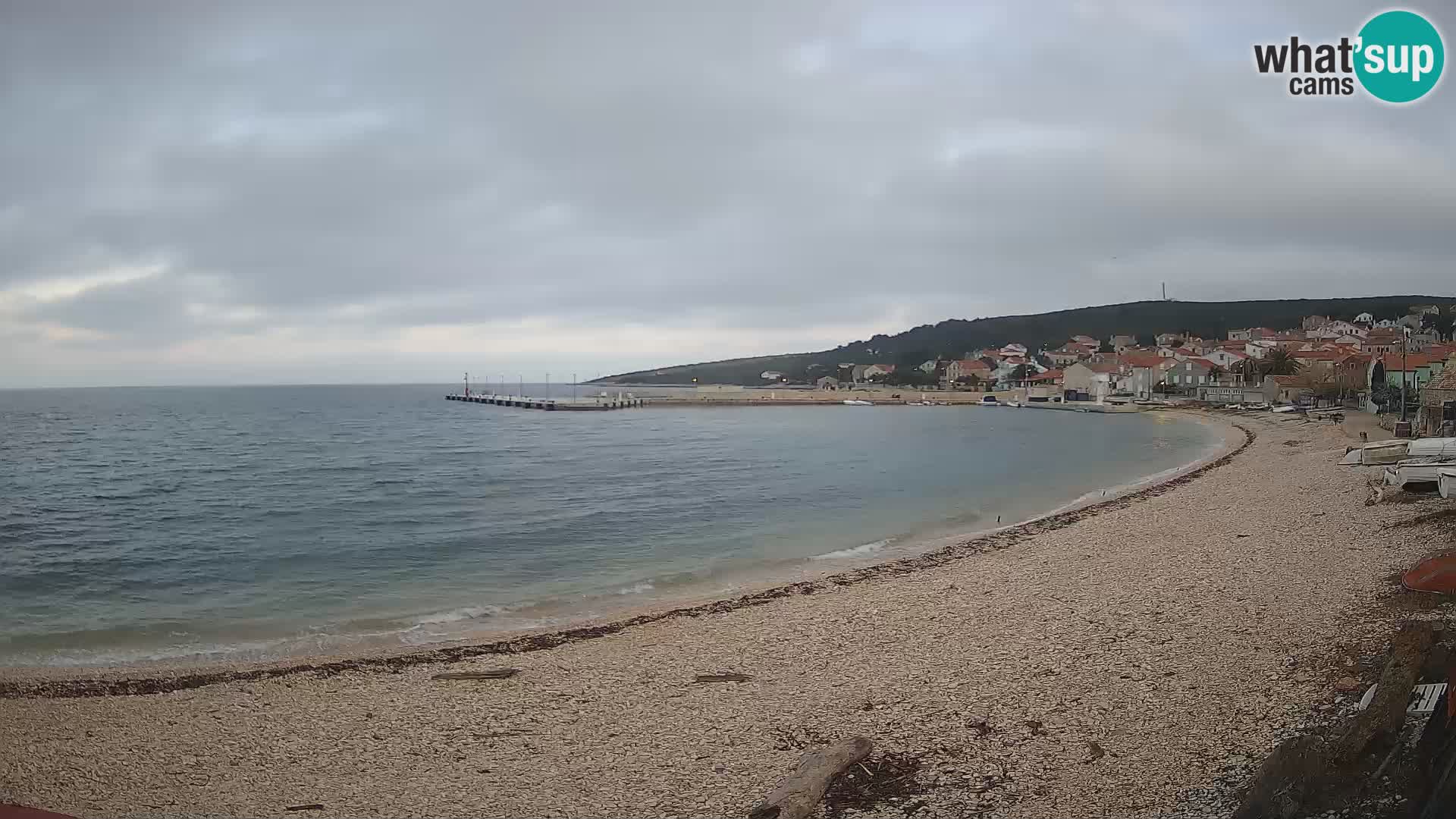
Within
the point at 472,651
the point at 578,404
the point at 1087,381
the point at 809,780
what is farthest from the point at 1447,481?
the point at 578,404

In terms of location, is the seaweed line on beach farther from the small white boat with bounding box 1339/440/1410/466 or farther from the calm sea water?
the small white boat with bounding box 1339/440/1410/466

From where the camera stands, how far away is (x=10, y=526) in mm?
19625

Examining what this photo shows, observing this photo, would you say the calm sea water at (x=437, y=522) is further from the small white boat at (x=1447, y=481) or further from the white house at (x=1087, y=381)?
the white house at (x=1087, y=381)

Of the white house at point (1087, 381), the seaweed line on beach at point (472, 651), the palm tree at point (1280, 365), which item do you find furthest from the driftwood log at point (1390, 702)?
the white house at point (1087, 381)

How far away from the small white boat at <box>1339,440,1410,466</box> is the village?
6.10 m

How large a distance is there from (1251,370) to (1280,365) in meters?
5.63

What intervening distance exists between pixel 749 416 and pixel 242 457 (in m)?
48.7

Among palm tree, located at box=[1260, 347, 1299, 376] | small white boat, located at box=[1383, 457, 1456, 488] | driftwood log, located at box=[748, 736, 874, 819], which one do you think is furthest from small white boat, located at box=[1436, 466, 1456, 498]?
palm tree, located at box=[1260, 347, 1299, 376]

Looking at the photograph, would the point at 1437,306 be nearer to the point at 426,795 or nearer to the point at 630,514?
the point at 630,514

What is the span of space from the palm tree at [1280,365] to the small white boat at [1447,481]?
57.7m

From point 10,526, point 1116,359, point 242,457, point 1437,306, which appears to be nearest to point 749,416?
point 242,457

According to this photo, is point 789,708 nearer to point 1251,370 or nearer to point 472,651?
point 472,651

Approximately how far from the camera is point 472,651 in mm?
9453

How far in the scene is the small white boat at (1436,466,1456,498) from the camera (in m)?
13.0
